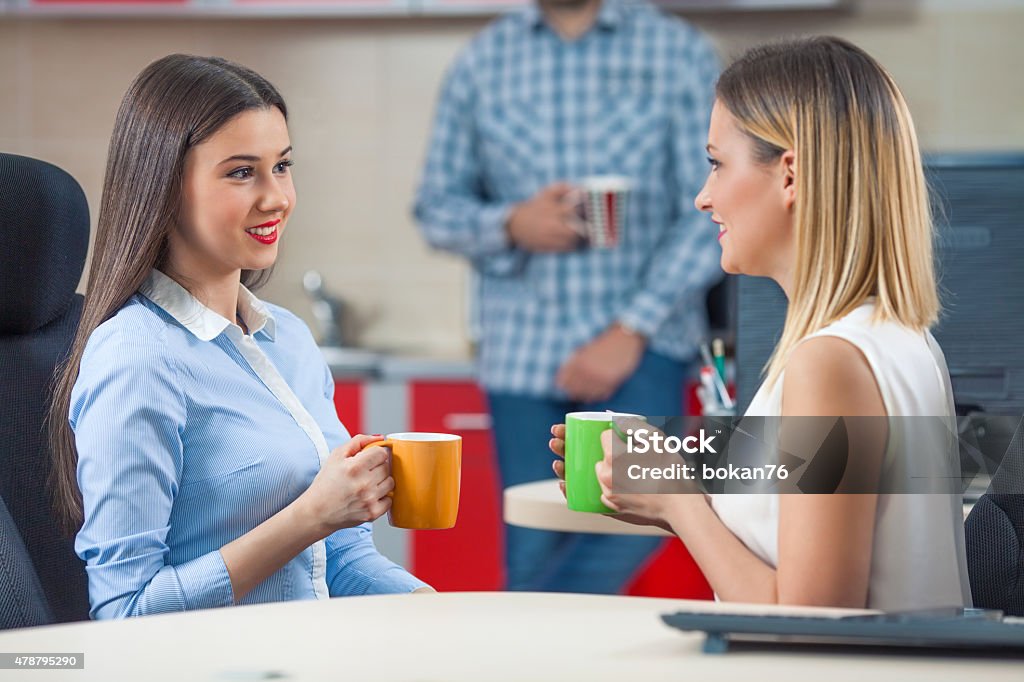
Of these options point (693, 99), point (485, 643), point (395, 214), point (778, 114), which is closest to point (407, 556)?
point (395, 214)

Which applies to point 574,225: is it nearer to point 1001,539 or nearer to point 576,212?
point 576,212

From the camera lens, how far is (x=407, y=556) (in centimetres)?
338

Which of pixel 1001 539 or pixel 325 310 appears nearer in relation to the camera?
pixel 1001 539

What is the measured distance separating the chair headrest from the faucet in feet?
7.52

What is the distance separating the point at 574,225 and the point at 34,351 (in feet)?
5.43

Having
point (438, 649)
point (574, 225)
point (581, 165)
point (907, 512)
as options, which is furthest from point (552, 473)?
point (438, 649)

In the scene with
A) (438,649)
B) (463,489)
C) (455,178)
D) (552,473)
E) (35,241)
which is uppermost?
(455,178)

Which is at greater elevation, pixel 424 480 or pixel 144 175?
pixel 144 175

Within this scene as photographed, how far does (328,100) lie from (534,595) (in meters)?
3.04

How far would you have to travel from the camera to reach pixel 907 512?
1.13m

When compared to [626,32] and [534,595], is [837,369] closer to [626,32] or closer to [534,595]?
[534,595]

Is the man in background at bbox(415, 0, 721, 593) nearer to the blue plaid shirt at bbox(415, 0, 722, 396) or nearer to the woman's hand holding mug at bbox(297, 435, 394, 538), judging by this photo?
the blue plaid shirt at bbox(415, 0, 722, 396)

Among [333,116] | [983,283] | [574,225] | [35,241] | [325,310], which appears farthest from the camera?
[333,116]

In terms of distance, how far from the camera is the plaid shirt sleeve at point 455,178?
3.13 m
